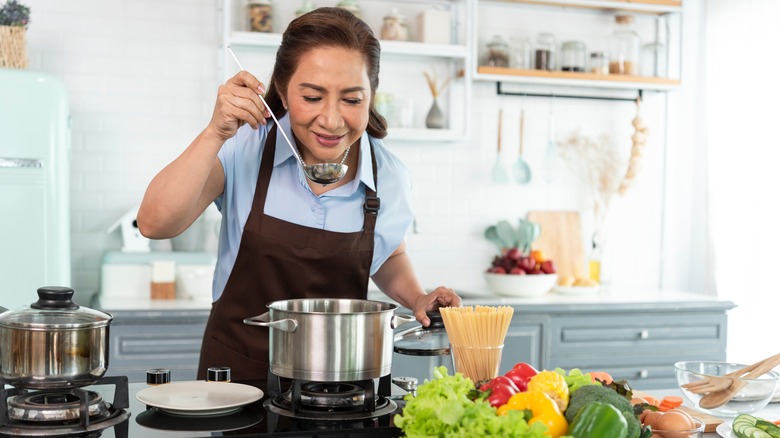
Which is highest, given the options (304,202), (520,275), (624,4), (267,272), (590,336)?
(624,4)

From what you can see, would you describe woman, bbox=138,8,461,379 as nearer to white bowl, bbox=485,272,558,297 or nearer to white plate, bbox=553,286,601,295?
white bowl, bbox=485,272,558,297

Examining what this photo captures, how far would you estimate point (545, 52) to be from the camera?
5086 millimetres

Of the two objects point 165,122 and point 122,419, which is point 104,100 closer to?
point 165,122

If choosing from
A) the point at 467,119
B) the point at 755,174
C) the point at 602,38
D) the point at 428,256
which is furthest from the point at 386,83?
the point at 755,174

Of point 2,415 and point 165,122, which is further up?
point 165,122

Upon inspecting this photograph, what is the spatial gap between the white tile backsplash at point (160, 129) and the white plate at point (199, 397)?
117 inches

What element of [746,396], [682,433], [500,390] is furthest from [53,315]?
[746,396]

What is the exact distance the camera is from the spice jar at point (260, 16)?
455cm

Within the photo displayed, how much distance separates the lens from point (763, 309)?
16.0ft

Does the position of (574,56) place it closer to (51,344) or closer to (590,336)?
(590,336)

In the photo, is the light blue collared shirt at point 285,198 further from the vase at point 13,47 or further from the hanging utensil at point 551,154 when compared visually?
the hanging utensil at point 551,154

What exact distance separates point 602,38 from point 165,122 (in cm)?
269

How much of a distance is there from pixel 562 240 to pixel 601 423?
156 inches

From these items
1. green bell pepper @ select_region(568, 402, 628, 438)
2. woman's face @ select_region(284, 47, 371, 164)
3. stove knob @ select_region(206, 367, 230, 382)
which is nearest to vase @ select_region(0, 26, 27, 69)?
woman's face @ select_region(284, 47, 371, 164)
